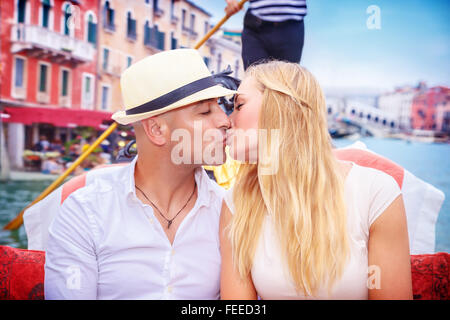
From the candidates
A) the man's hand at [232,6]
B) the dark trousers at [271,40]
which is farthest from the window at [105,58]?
the dark trousers at [271,40]

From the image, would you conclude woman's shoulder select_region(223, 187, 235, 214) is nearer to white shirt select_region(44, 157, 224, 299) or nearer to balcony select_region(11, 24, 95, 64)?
white shirt select_region(44, 157, 224, 299)

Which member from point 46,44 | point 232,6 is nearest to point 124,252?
point 232,6

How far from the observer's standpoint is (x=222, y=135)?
1233 mm

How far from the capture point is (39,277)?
1409mm

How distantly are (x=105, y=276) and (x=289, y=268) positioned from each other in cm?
59

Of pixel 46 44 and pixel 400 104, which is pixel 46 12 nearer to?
pixel 46 44

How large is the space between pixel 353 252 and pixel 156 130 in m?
0.74

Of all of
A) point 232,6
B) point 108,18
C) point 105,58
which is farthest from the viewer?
point 105,58

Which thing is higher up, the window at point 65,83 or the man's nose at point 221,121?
the window at point 65,83

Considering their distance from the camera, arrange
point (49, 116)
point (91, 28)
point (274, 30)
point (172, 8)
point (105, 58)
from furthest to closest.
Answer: point (49, 116) → point (91, 28) → point (105, 58) → point (172, 8) → point (274, 30)

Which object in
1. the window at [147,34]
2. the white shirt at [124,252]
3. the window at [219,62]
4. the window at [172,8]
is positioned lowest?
the white shirt at [124,252]

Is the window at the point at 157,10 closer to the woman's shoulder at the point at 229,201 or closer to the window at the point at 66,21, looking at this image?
the window at the point at 66,21

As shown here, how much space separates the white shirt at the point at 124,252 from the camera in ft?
3.71

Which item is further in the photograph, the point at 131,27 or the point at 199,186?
the point at 131,27
